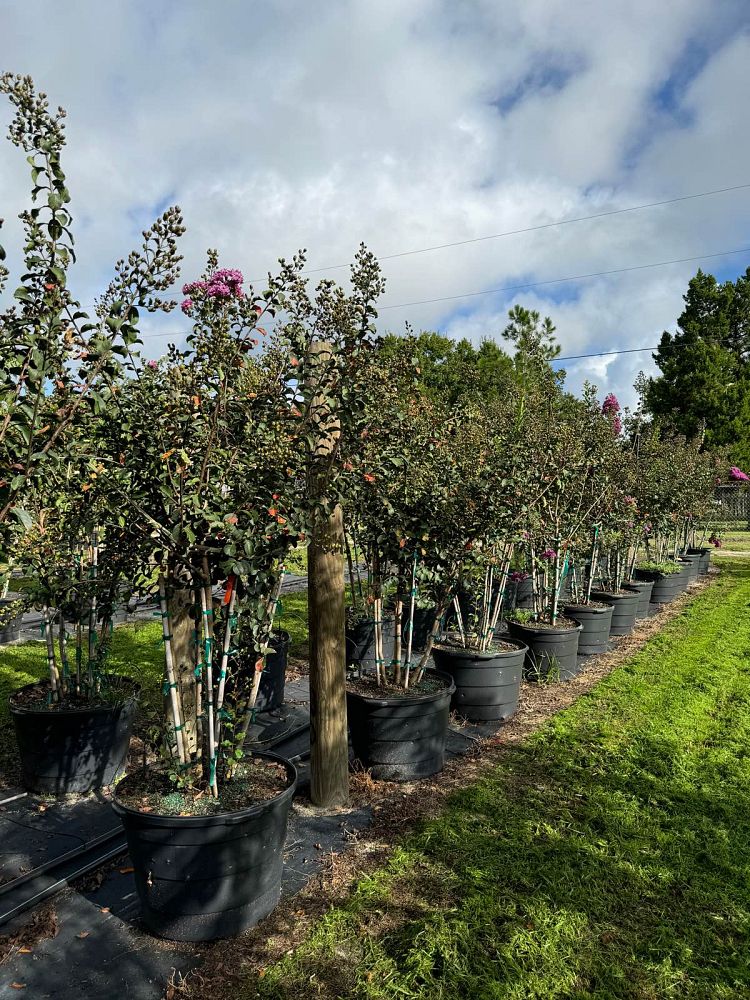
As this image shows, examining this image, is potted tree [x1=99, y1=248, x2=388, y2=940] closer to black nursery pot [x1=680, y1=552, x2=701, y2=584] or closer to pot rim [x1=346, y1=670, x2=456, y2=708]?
pot rim [x1=346, y1=670, x2=456, y2=708]

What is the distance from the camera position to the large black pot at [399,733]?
11.9 ft

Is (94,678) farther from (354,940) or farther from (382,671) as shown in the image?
(354,940)

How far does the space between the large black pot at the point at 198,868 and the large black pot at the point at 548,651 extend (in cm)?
357

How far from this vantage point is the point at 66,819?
10.7 feet

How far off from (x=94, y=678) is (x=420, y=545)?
201cm

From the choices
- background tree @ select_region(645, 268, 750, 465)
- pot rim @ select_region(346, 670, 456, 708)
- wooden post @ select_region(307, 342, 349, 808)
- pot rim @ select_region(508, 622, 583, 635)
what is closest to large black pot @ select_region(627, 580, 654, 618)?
pot rim @ select_region(508, 622, 583, 635)

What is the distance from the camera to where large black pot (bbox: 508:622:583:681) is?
5551 mm

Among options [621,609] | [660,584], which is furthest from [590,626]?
[660,584]

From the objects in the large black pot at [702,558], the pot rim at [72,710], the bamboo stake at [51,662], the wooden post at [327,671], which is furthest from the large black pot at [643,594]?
A: the bamboo stake at [51,662]

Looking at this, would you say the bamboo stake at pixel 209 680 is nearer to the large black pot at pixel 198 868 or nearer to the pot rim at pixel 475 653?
the large black pot at pixel 198 868

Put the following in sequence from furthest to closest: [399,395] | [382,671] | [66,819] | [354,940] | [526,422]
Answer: [526,422]
[382,671]
[399,395]
[66,819]
[354,940]

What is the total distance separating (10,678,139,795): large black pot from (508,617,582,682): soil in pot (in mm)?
3296

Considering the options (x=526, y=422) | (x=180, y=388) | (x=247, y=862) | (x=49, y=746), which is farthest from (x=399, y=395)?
(x=526, y=422)

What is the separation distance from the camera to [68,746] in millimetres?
3465
